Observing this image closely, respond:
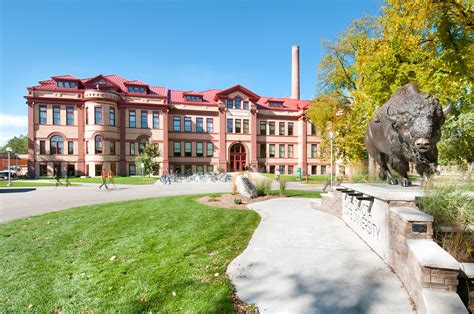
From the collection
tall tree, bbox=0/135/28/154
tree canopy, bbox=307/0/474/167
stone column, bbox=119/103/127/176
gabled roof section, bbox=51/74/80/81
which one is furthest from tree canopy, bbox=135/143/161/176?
tall tree, bbox=0/135/28/154

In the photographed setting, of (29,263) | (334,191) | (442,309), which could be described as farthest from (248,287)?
(334,191)

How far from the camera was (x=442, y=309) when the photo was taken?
2467mm

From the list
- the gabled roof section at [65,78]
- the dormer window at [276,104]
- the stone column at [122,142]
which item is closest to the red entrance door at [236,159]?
the dormer window at [276,104]

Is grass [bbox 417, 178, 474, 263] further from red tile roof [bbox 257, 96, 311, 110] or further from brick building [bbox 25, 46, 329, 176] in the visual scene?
red tile roof [bbox 257, 96, 311, 110]

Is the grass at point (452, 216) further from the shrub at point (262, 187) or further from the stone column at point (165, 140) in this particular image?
the stone column at point (165, 140)

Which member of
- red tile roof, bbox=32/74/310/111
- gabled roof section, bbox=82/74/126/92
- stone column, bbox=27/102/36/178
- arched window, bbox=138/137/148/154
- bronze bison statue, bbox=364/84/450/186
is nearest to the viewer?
bronze bison statue, bbox=364/84/450/186

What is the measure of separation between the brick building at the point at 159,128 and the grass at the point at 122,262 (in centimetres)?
3108

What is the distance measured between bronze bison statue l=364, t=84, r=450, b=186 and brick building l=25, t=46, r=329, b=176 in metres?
32.0

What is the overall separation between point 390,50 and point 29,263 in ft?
46.6

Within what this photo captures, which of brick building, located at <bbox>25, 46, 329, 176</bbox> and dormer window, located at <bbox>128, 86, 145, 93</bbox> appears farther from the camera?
dormer window, located at <bbox>128, 86, 145, 93</bbox>

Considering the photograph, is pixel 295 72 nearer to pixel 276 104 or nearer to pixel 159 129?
pixel 276 104

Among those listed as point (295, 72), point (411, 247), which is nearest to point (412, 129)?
point (411, 247)

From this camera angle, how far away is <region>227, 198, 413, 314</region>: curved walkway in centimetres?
308

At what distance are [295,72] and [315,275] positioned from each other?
53986 millimetres
